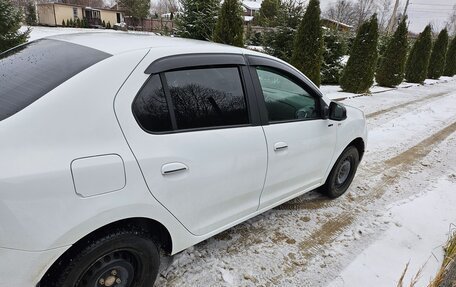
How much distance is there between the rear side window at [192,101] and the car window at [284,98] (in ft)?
1.07

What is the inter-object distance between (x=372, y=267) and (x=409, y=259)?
41 cm

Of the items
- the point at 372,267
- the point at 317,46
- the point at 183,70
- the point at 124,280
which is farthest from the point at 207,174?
the point at 317,46

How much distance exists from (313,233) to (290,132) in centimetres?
116

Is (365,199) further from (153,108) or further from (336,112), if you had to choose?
(153,108)

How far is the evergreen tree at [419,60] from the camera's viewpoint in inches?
648

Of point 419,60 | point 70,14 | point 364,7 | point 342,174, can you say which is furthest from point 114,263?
point 364,7

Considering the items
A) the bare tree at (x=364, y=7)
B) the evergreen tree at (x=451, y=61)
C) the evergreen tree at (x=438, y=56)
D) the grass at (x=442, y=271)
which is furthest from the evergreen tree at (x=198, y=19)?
the bare tree at (x=364, y=7)

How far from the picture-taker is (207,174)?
6.72 ft

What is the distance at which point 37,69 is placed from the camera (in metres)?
1.84

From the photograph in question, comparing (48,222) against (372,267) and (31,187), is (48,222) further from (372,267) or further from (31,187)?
(372,267)

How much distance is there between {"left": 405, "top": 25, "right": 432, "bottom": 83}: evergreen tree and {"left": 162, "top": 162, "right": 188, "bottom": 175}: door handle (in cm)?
1835

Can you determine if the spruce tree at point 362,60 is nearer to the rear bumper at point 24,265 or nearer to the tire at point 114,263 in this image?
the tire at point 114,263

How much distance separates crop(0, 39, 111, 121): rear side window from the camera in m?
1.59

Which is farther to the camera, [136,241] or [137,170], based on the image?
[136,241]
